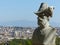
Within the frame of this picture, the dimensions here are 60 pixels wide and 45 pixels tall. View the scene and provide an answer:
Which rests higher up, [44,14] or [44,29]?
[44,14]

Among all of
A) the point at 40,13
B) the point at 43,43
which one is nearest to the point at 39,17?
the point at 40,13

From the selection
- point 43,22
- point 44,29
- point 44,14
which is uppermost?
point 44,14

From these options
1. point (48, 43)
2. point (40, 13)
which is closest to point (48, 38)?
point (48, 43)

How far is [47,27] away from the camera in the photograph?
19.6ft

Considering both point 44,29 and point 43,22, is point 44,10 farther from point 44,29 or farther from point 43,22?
point 44,29

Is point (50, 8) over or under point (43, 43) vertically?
over

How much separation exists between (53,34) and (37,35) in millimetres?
277

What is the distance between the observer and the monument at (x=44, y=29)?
588 centimetres

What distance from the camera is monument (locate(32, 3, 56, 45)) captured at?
19.3 feet

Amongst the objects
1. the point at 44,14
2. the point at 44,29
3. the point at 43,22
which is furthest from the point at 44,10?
the point at 44,29

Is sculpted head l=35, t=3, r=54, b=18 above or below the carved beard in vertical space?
above

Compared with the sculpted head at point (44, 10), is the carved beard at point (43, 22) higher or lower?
lower

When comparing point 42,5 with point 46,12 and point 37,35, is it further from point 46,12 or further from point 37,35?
point 37,35

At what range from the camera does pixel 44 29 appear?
19.5 feet
